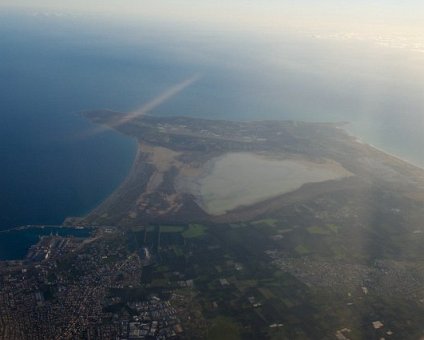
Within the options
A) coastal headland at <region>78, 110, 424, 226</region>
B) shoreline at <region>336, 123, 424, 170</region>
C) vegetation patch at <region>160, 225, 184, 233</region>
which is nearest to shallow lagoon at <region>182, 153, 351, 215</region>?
coastal headland at <region>78, 110, 424, 226</region>

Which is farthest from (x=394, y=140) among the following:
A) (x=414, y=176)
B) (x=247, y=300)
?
(x=247, y=300)

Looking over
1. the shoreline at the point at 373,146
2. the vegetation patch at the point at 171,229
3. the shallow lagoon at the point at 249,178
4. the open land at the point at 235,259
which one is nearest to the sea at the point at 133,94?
the shoreline at the point at 373,146

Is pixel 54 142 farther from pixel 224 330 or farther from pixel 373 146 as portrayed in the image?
pixel 373 146

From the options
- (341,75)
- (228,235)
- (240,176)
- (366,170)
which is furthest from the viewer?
(341,75)

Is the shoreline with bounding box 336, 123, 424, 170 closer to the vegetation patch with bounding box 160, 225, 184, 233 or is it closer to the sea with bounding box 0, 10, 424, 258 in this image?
the sea with bounding box 0, 10, 424, 258

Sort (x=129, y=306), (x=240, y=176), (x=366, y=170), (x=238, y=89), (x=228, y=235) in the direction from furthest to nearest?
A: (x=238, y=89) < (x=366, y=170) < (x=240, y=176) < (x=228, y=235) < (x=129, y=306)

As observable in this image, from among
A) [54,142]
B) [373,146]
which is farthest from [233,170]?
[373,146]

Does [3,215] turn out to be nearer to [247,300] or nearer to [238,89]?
[247,300]
